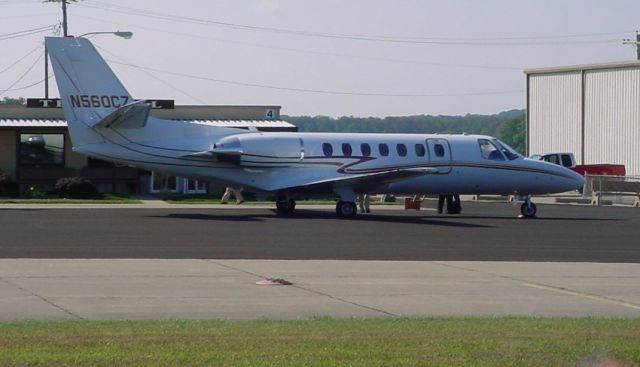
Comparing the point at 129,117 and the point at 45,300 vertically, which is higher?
the point at 129,117

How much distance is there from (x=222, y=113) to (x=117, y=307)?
4870cm

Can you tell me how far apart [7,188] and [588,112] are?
3783 centimetres

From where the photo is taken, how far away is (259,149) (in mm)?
35031

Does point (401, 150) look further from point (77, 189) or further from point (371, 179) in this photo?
point (77, 189)

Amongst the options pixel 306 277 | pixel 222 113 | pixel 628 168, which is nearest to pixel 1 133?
pixel 222 113

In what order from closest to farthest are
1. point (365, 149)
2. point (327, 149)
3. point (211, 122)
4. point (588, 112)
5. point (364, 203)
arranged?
point (327, 149), point (365, 149), point (364, 203), point (211, 122), point (588, 112)

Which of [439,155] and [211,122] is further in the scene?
[211,122]

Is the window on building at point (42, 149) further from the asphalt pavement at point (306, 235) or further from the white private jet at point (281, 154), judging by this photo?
the white private jet at point (281, 154)

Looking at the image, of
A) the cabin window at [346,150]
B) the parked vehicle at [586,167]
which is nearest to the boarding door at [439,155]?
the cabin window at [346,150]

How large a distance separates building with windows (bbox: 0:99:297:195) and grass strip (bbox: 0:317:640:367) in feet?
144

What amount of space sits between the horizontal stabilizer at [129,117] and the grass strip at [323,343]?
20162 mm

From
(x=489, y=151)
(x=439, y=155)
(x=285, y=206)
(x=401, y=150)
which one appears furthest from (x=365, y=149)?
(x=489, y=151)

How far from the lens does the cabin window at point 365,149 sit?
36125 mm

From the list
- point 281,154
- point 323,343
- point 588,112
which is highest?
point 588,112
